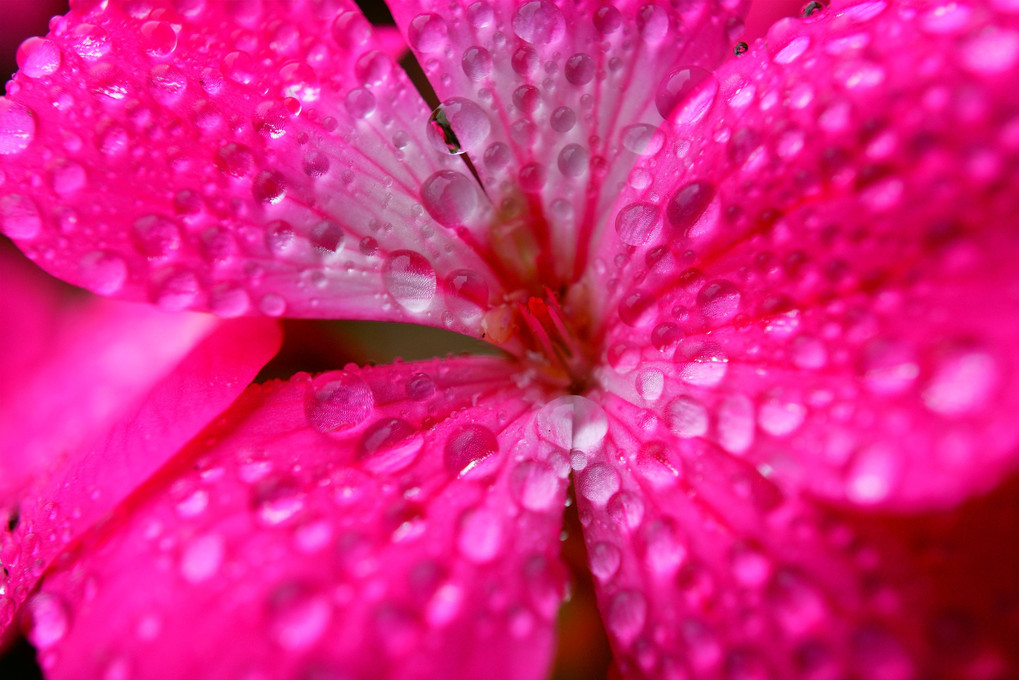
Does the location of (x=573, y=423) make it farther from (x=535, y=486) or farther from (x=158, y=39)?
(x=158, y=39)

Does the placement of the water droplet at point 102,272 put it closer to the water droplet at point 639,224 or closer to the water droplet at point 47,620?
the water droplet at point 47,620

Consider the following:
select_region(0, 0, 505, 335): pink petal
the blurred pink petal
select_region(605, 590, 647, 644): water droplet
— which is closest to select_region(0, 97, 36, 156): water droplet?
select_region(0, 0, 505, 335): pink petal

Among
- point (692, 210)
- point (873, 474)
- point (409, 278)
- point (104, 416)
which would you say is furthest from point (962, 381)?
Answer: point (104, 416)

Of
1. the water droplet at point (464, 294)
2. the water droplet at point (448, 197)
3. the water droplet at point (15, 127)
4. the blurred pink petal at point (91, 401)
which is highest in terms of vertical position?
the water droplet at point (15, 127)

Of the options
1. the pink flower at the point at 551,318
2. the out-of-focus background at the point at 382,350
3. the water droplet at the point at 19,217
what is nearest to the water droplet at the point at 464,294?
the pink flower at the point at 551,318

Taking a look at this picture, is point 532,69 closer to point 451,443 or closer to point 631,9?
point 631,9

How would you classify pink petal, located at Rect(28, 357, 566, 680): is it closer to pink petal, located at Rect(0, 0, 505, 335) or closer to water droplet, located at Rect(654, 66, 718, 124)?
pink petal, located at Rect(0, 0, 505, 335)

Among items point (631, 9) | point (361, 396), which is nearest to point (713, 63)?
point (631, 9)
